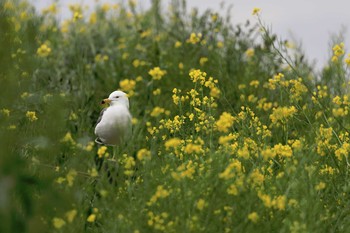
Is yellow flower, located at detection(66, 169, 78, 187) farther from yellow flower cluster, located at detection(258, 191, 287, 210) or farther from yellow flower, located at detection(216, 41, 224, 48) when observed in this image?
yellow flower, located at detection(216, 41, 224, 48)

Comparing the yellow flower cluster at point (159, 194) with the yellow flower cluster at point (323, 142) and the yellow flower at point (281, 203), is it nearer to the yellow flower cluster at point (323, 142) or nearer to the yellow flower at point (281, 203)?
the yellow flower at point (281, 203)

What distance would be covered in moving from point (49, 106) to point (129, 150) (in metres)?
0.89

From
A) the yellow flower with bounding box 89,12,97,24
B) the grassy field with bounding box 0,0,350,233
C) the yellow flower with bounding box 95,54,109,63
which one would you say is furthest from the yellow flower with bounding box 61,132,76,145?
the yellow flower with bounding box 89,12,97,24

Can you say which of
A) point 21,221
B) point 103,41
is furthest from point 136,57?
point 21,221

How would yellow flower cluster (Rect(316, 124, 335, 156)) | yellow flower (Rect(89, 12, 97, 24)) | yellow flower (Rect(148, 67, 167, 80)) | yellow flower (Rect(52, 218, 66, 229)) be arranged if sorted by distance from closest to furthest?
yellow flower (Rect(52, 218, 66, 229)), yellow flower (Rect(148, 67, 167, 80)), yellow flower cluster (Rect(316, 124, 335, 156)), yellow flower (Rect(89, 12, 97, 24))

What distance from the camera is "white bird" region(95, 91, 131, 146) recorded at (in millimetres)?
5287

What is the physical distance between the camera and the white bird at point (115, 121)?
5287 millimetres

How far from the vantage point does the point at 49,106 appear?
3168mm

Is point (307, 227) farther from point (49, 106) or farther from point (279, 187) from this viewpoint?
point (49, 106)

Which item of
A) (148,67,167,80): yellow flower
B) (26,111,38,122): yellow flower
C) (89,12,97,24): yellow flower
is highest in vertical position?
(89,12,97,24): yellow flower

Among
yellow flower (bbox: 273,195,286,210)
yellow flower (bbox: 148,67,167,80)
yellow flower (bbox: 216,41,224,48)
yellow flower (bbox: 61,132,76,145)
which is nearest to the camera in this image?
yellow flower (bbox: 273,195,286,210)

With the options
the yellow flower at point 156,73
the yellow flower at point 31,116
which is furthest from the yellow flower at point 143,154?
the yellow flower at point 31,116

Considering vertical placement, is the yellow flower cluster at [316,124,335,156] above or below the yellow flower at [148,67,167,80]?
below

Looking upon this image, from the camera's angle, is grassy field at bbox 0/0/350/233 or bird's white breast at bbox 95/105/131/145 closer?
grassy field at bbox 0/0/350/233
